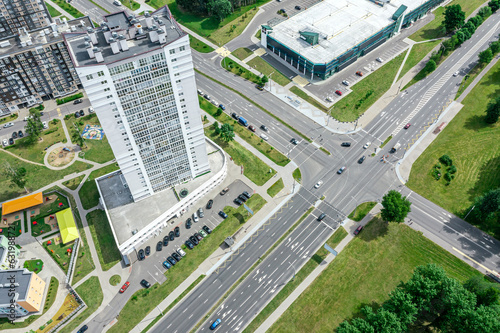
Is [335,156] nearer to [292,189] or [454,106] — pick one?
[292,189]

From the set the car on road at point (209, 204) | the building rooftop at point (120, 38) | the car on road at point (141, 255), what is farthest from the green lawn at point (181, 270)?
the building rooftop at point (120, 38)

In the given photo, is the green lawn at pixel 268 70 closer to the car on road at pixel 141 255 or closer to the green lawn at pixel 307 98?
the green lawn at pixel 307 98

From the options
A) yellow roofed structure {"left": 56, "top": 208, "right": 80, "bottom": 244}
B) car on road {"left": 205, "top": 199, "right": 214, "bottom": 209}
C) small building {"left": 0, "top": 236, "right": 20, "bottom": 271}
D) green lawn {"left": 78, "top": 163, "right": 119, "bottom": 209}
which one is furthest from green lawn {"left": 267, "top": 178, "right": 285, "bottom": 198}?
small building {"left": 0, "top": 236, "right": 20, "bottom": 271}

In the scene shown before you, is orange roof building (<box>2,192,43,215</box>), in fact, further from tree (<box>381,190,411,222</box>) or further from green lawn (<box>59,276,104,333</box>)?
tree (<box>381,190,411,222</box>)

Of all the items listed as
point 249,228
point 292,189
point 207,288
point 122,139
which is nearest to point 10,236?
point 122,139

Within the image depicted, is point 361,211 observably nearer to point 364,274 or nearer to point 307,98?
point 364,274

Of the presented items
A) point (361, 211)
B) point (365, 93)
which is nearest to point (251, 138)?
point (361, 211)
